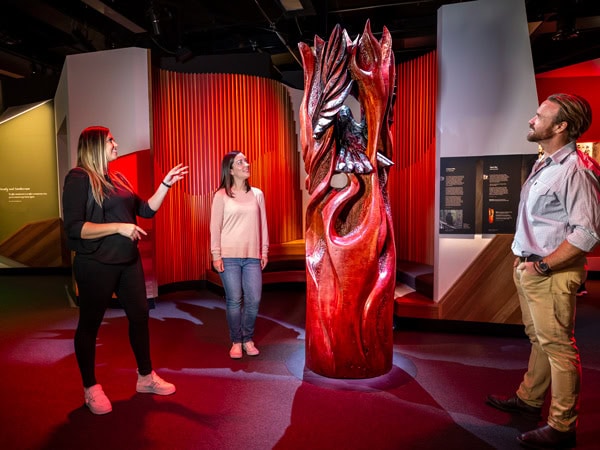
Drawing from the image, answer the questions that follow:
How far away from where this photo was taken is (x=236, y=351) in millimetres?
3484

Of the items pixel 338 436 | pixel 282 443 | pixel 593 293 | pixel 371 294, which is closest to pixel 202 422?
pixel 282 443

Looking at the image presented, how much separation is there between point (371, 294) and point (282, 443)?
3.62ft

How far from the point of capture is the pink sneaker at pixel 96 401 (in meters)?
2.55

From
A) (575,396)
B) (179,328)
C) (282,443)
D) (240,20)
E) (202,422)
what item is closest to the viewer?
(575,396)

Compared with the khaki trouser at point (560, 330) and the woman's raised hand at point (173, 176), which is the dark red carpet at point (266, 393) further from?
the woman's raised hand at point (173, 176)

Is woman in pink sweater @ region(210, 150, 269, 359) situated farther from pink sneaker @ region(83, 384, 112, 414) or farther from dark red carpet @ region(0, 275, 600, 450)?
pink sneaker @ region(83, 384, 112, 414)

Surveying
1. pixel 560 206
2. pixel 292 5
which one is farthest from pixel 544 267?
pixel 292 5

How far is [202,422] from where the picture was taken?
247 centimetres

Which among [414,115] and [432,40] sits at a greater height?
[432,40]

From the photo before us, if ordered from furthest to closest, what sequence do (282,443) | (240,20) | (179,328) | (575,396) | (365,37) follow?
1. (240,20)
2. (179,328)
3. (365,37)
4. (282,443)
5. (575,396)

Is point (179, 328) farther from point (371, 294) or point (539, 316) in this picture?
point (539, 316)

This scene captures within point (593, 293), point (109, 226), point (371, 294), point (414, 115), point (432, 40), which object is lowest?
point (593, 293)

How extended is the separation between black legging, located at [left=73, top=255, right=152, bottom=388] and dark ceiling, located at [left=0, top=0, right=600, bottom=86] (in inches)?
163

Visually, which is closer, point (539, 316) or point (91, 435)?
point (539, 316)
